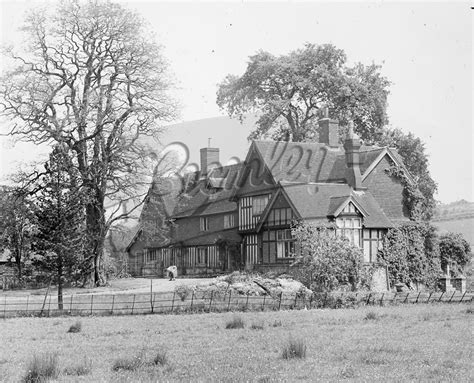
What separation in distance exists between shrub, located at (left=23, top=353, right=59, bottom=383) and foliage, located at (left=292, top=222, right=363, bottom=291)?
985 inches

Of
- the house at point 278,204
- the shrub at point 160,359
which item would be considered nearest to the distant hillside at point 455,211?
the house at point 278,204

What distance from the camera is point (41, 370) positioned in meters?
14.2

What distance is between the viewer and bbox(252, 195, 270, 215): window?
167ft

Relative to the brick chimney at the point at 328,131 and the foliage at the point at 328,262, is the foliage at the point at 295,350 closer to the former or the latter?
the foliage at the point at 328,262

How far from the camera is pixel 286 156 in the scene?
171 ft

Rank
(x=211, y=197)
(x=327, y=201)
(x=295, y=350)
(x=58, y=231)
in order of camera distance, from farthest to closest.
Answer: (x=211, y=197)
(x=327, y=201)
(x=58, y=231)
(x=295, y=350)

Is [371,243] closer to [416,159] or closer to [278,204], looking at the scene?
[278,204]

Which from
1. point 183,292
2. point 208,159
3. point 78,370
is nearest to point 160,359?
point 78,370

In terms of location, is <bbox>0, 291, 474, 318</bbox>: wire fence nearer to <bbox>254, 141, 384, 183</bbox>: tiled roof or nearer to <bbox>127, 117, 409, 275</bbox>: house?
<bbox>127, 117, 409, 275</bbox>: house

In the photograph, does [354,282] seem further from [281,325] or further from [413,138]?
[413,138]

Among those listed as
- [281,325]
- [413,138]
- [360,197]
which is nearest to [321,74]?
[413,138]

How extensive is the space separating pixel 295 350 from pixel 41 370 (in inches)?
225

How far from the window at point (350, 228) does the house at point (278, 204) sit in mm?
62

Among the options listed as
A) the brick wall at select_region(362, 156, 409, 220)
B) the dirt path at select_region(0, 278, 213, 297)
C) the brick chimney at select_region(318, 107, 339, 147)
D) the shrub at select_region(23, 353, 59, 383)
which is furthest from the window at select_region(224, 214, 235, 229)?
the shrub at select_region(23, 353, 59, 383)
